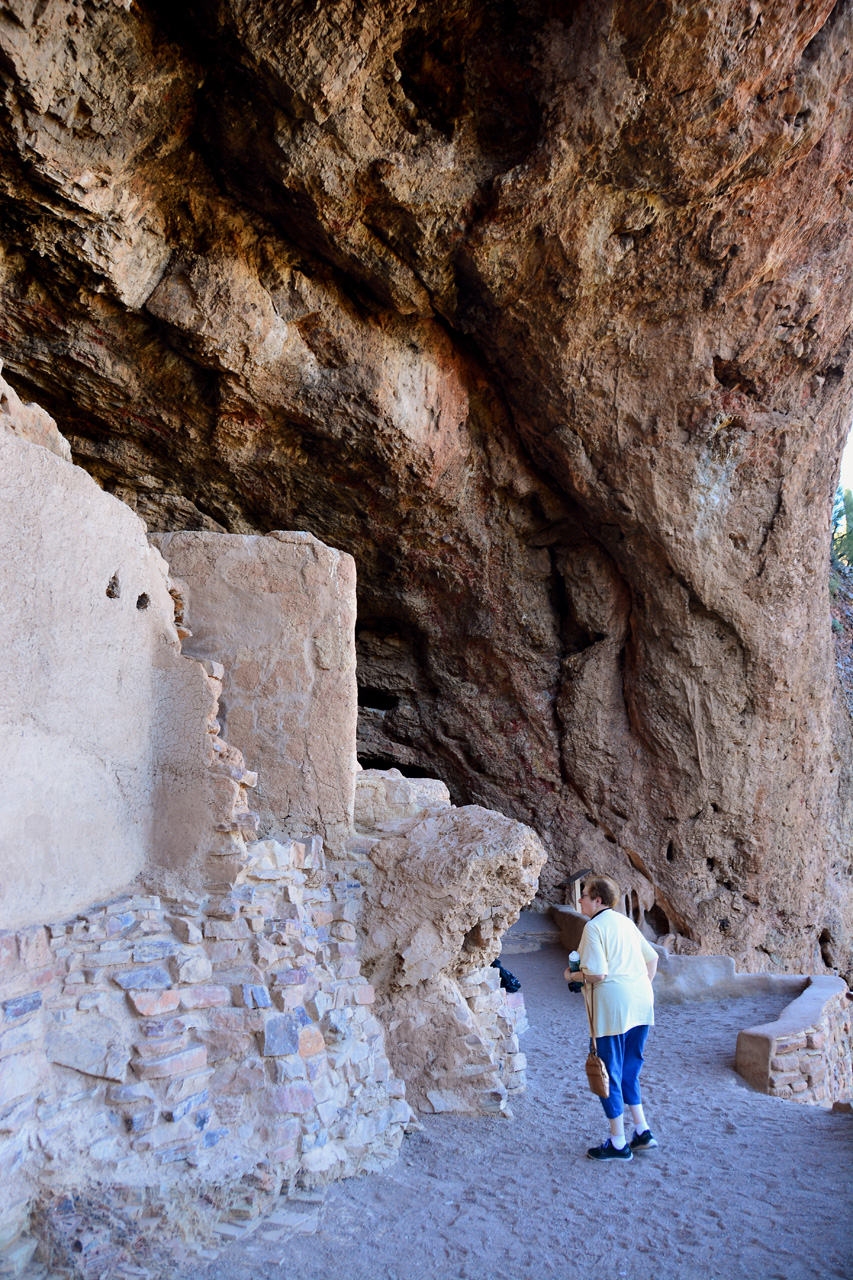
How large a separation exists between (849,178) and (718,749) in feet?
17.0

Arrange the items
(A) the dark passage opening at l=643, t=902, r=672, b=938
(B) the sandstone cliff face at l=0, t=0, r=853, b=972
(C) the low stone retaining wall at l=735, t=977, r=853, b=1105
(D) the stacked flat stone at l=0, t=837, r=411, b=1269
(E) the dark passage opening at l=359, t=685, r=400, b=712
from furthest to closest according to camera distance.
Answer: (E) the dark passage opening at l=359, t=685, r=400, b=712, (A) the dark passage opening at l=643, t=902, r=672, b=938, (B) the sandstone cliff face at l=0, t=0, r=853, b=972, (C) the low stone retaining wall at l=735, t=977, r=853, b=1105, (D) the stacked flat stone at l=0, t=837, r=411, b=1269

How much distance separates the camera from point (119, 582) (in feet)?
10.8

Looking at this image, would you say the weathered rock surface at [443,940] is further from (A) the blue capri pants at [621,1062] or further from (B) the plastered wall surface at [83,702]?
(B) the plastered wall surface at [83,702]

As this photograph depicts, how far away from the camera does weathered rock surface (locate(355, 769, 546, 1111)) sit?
155 inches

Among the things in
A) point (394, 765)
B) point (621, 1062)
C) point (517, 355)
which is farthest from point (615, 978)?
point (394, 765)

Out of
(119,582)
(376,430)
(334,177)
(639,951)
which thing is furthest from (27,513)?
(376,430)

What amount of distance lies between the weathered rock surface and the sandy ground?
20 centimetres

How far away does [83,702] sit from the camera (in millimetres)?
3006

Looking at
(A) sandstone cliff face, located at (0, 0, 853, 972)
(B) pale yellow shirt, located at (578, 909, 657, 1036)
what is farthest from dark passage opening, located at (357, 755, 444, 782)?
(B) pale yellow shirt, located at (578, 909, 657, 1036)

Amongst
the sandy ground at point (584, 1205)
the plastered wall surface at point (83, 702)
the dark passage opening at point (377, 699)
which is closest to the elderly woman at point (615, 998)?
the sandy ground at point (584, 1205)

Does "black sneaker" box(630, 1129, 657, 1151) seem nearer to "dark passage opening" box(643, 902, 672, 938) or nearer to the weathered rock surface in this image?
the weathered rock surface

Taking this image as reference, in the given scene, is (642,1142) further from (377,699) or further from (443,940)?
(377,699)

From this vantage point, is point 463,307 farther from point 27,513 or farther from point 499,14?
point 27,513

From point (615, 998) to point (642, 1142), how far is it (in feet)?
2.40
